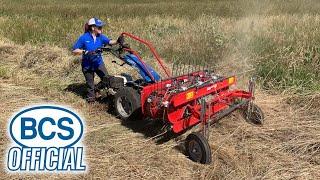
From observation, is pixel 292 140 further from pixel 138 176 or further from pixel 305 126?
pixel 138 176

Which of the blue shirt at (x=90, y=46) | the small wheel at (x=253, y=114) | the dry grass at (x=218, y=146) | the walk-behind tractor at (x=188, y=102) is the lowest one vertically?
the dry grass at (x=218, y=146)

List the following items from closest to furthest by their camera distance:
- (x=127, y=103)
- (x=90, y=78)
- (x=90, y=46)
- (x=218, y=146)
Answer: (x=218, y=146) → (x=127, y=103) → (x=90, y=46) → (x=90, y=78)

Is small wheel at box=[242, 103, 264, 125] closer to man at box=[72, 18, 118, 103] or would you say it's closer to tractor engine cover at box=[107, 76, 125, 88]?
tractor engine cover at box=[107, 76, 125, 88]

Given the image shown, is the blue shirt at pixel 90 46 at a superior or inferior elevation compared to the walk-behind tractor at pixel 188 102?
superior

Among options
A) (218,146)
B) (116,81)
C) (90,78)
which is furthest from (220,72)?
(218,146)

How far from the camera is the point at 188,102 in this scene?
6023 mm

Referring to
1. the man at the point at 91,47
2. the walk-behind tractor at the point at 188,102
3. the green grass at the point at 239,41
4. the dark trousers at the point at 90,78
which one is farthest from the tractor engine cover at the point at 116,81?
the green grass at the point at 239,41

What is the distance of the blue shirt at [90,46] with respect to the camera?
25.8 feet

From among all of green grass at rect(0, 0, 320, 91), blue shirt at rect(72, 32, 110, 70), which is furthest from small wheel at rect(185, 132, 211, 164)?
green grass at rect(0, 0, 320, 91)

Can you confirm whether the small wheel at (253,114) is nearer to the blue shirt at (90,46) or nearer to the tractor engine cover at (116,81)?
the tractor engine cover at (116,81)

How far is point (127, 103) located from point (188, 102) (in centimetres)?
146

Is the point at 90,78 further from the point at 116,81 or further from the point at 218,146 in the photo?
the point at 218,146

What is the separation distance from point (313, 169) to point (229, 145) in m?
1.18

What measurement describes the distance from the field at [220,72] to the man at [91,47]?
18.3 inches
